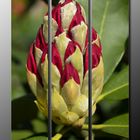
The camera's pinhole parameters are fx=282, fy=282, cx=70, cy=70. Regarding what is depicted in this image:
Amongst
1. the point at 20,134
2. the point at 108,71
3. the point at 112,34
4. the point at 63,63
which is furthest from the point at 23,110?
the point at 112,34

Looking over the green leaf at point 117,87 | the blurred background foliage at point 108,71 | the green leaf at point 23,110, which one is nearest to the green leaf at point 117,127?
the blurred background foliage at point 108,71

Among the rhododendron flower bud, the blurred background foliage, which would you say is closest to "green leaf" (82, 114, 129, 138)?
the blurred background foliage

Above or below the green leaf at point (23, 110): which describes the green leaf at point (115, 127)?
below

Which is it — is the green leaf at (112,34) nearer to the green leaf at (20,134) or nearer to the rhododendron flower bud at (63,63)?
the rhododendron flower bud at (63,63)

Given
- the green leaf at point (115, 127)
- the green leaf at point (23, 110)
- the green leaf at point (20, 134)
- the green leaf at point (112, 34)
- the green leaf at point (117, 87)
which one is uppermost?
the green leaf at point (112, 34)

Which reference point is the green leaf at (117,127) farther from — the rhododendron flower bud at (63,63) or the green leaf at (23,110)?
the green leaf at (23,110)

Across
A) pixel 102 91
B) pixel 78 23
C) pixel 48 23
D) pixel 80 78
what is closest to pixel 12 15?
pixel 48 23

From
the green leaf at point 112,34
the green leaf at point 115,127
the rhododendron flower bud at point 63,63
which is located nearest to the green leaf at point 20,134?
the rhododendron flower bud at point 63,63
